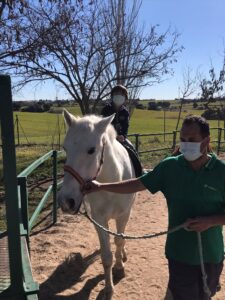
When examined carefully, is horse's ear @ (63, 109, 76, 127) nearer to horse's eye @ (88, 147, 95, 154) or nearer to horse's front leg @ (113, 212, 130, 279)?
horse's eye @ (88, 147, 95, 154)

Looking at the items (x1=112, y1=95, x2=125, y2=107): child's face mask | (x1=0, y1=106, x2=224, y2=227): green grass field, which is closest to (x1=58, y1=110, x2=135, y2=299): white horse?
(x1=112, y1=95, x2=125, y2=107): child's face mask

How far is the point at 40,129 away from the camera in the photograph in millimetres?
30188

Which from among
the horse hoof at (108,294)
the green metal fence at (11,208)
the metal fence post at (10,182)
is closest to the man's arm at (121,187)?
the green metal fence at (11,208)

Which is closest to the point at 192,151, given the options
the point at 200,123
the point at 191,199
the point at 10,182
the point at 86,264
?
the point at 200,123

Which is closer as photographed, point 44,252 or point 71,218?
point 44,252

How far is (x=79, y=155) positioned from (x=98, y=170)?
0.30 metres

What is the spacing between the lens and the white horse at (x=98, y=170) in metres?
2.97

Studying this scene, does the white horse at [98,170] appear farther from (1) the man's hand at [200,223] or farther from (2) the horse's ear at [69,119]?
(1) the man's hand at [200,223]

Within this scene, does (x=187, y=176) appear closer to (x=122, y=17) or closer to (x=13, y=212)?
(x=13, y=212)

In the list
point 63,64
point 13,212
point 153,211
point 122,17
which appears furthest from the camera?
point 122,17

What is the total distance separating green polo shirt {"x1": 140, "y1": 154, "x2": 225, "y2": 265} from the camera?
2408 millimetres

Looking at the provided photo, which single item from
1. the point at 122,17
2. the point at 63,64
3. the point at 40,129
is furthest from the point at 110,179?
the point at 40,129

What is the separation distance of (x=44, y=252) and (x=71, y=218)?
63.9 inches

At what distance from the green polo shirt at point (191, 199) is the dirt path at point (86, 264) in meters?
1.70
